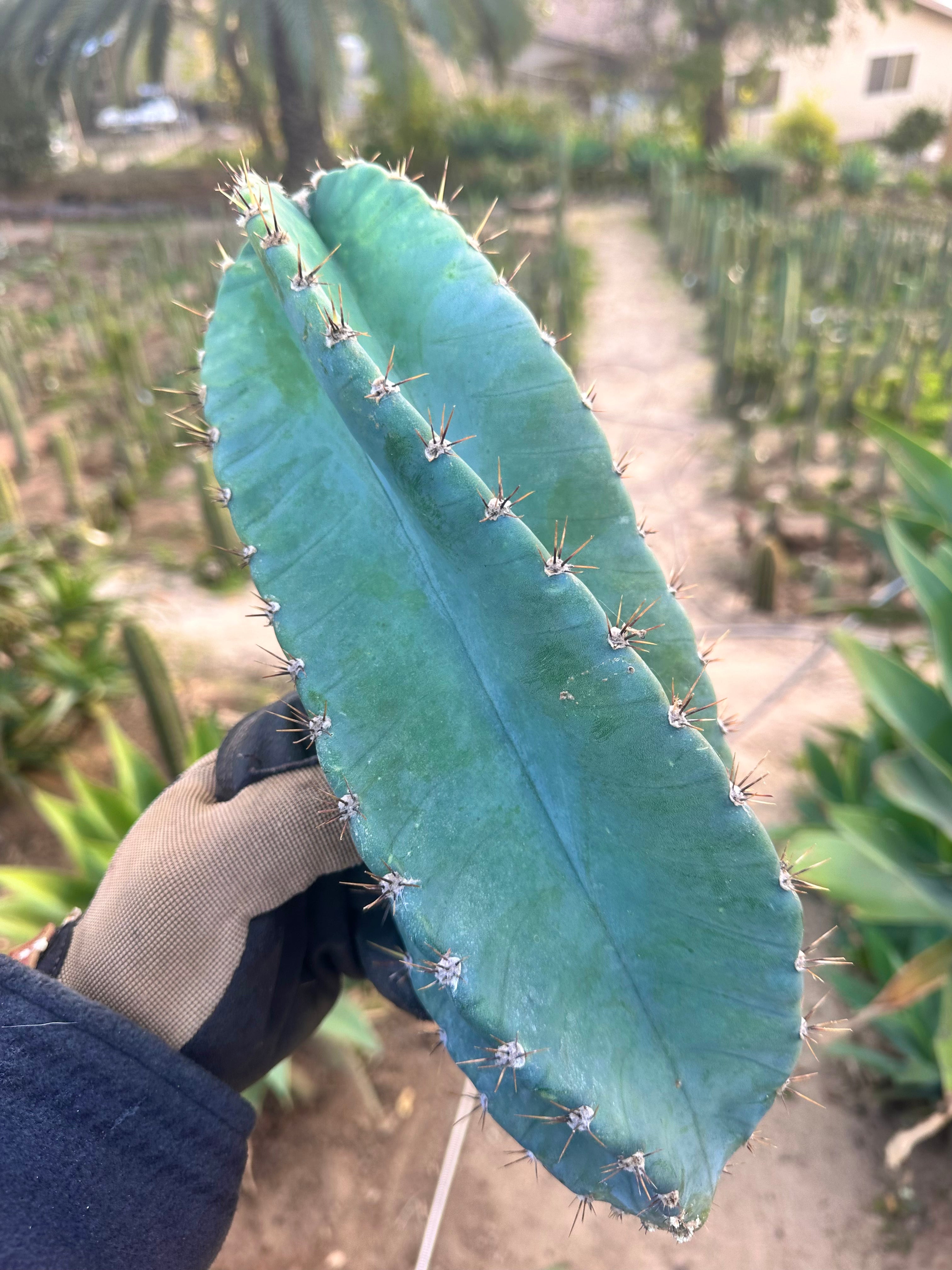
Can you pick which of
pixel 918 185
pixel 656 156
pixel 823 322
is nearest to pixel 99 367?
pixel 823 322

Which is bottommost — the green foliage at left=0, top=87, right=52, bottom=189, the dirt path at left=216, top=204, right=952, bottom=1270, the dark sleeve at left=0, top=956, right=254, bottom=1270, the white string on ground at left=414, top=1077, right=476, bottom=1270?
the dirt path at left=216, top=204, right=952, bottom=1270

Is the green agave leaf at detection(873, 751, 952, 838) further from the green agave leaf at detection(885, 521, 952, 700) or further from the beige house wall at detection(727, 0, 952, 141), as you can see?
the beige house wall at detection(727, 0, 952, 141)

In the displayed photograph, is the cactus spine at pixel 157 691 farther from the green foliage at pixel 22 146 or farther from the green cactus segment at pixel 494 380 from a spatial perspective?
the green foliage at pixel 22 146

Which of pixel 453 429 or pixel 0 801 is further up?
pixel 453 429

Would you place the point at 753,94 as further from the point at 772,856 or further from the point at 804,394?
the point at 772,856

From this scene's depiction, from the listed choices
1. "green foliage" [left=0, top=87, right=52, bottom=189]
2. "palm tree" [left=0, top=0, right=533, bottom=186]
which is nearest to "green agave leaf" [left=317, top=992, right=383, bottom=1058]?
"palm tree" [left=0, top=0, right=533, bottom=186]

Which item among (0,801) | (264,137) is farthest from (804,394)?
(264,137)
